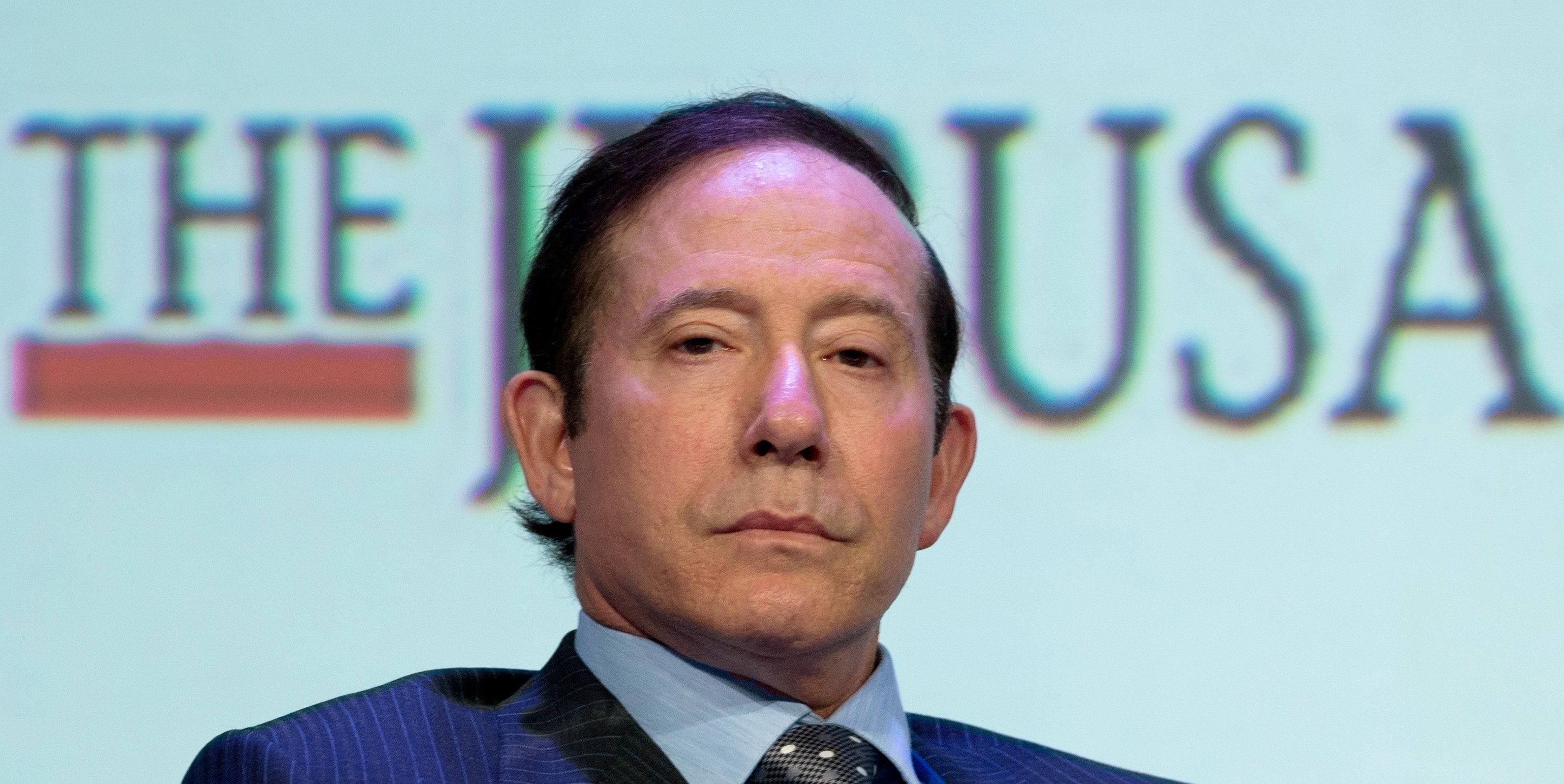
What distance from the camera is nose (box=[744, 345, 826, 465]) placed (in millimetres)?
1485

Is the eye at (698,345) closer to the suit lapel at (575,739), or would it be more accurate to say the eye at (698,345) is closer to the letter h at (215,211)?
the suit lapel at (575,739)

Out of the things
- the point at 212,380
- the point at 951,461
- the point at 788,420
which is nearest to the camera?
the point at 788,420

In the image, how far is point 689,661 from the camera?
161 centimetres

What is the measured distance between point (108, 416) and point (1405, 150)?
1.95 m

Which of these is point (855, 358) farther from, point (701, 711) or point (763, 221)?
point (701, 711)

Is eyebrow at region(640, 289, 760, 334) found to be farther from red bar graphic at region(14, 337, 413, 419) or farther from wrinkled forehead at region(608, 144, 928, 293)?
red bar graphic at region(14, 337, 413, 419)

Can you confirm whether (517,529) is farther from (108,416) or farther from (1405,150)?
(1405,150)

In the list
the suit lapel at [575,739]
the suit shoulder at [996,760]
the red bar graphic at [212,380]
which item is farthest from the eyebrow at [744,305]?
the red bar graphic at [212,380]

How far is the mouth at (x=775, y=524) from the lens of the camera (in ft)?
4.91

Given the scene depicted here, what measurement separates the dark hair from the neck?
202mm

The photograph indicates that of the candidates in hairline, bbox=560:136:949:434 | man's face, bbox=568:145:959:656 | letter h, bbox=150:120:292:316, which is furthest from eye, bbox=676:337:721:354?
letter h, bbox=150:120:292:316

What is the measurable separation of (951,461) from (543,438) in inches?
18.5

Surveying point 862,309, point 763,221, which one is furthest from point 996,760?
point 763,221

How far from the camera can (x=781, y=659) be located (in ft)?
5.23
